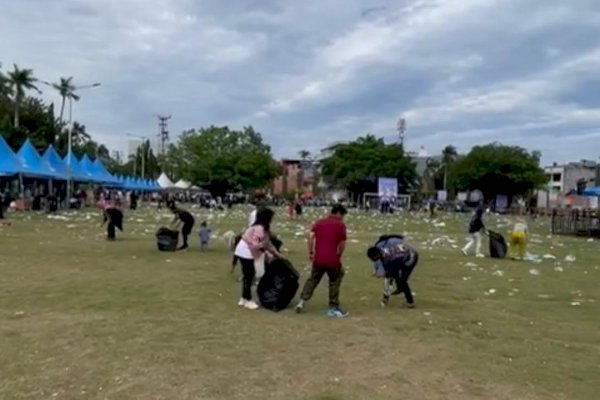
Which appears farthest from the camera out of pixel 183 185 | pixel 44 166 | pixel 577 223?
pixel 183 185

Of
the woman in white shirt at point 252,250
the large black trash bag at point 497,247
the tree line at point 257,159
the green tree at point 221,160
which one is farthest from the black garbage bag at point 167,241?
the green tree at point 221,160

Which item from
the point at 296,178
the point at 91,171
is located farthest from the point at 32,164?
the point at 296,178

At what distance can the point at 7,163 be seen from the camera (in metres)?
37.4

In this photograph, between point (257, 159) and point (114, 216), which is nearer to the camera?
point (114, 216)

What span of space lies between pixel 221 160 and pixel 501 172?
116 ft

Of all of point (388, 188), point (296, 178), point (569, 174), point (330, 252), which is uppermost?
point (569, 174)

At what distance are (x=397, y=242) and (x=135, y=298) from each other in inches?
156

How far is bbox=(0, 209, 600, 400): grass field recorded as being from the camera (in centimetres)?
577

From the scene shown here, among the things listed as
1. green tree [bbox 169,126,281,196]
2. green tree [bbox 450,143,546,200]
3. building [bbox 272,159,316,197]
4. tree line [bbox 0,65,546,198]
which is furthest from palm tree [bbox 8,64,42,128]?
building [bbox 272,159,316,197]

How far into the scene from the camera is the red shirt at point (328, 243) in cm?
906

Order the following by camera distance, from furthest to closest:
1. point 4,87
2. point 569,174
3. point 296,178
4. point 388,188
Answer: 1. point 296,178
2. point 569,174
3. point 388,188
4. point 4,87

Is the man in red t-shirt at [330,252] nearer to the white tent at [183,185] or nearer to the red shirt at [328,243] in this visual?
the red shirt at [328,243]

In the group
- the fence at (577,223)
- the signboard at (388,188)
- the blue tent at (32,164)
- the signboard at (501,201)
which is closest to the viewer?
the fence at (577,223)

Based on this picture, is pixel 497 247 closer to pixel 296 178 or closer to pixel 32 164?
pixel 32 164
